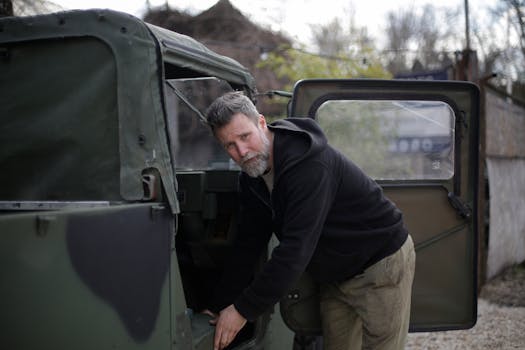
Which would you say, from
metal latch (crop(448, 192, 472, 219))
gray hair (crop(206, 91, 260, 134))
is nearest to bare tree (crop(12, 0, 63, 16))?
gray hair (crop(206, 91, 260, 134))

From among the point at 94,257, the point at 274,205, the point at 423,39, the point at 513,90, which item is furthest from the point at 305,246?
the point at 423,39

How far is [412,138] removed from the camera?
151 inches

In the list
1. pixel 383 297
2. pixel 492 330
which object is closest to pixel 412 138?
pixel 383 297

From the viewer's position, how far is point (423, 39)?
69.4ft

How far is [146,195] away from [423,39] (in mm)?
20811

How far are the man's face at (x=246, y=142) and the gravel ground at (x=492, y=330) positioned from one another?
3370 millimetres

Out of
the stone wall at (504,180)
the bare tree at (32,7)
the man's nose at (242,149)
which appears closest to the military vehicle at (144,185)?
the man's nose at (242,149)

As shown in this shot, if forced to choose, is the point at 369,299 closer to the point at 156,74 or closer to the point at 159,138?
the point at 159,138

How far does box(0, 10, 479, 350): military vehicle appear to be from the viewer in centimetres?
165

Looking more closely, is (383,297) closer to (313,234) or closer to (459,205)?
(313,234)

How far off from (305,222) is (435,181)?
1326 mm

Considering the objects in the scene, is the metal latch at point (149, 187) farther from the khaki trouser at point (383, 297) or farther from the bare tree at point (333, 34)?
the bare tree at point (333, 34)

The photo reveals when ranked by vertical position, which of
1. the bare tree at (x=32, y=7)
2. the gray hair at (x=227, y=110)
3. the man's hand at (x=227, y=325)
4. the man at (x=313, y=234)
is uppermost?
the bare tree at (x=32, y=7)

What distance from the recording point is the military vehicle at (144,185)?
1649 mm
